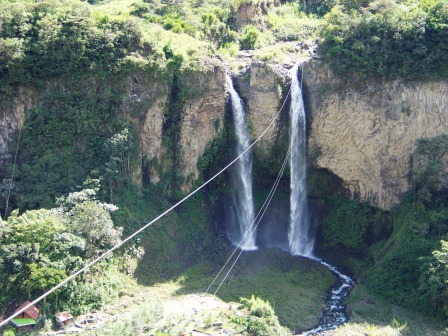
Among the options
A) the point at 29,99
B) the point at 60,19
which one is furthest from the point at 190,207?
the point at 60,19

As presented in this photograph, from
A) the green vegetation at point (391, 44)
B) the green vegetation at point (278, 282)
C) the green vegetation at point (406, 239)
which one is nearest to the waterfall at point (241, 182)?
the green vegetation at point (278, 282)

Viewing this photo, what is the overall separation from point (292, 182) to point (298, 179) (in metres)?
0.35

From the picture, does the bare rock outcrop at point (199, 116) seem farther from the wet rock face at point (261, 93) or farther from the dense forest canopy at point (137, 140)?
the wet rock face at point (261, 93)

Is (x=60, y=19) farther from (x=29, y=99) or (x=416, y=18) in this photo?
(x=416, y=18)

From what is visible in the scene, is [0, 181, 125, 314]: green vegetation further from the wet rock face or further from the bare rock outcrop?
the wet rock face

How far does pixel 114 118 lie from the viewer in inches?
1036

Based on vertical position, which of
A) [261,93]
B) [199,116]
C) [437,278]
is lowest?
[437,278]

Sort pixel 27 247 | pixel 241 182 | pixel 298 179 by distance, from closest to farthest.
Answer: pixel 27 247 → pixel 241 182 → pixel 298 179

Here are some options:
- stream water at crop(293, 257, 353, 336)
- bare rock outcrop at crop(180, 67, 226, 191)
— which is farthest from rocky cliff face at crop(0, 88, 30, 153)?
stream water at crop(293, 257, 353, 336)

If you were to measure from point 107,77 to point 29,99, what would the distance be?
3.52m

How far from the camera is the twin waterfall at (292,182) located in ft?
91.0

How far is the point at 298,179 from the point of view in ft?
92.6

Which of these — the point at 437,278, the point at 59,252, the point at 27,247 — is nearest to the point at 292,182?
the point at 437,278

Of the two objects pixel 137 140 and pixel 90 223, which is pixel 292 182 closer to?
pixel 137 140
